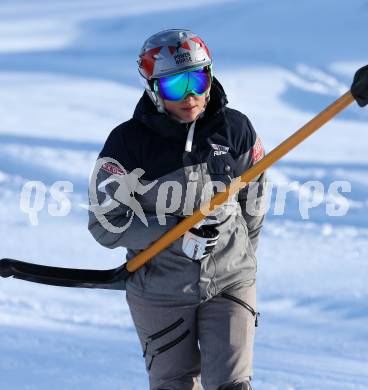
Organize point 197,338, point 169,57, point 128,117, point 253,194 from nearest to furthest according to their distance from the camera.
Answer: point 169,57, point 197,338, point 253,194, point 128,117

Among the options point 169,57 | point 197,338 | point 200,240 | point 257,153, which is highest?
point 169,57

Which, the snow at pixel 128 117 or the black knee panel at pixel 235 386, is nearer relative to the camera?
the black knee panel at pixel 235 386

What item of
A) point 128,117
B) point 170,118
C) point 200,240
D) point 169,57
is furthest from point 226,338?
point 128,117

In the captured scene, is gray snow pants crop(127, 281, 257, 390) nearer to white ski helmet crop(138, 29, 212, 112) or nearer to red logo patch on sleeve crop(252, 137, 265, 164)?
red logo patch on sleeve crop(252, 137, 265, 164)

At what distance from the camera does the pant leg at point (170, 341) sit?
3680mm

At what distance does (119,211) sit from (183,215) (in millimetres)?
243

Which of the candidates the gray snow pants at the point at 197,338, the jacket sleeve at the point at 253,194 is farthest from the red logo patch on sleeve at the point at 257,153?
the gray snow pants at the point at 197,338

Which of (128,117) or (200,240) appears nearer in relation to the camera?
(200,240)

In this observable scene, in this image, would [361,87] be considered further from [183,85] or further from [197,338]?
[197,338]

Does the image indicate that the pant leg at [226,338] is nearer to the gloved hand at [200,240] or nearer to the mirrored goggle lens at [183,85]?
the gloved hand at [200,240]

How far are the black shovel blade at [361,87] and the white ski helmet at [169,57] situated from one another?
26.4 inches

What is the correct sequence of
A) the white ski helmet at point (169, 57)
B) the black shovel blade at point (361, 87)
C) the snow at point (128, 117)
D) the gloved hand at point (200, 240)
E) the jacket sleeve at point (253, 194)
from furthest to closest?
the snow at point (128, 117) < the jacket sleeve at point (253, 194) < the white ski helmet at point (169, 57) < the gloved hand at point (200, 240) < the black shovel blade at point (361, 87)

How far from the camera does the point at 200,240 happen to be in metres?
3.51

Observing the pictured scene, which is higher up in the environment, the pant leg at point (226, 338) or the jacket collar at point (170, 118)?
the jacket collar at point (170, 118)
